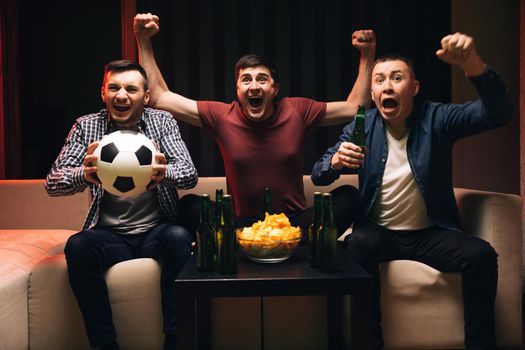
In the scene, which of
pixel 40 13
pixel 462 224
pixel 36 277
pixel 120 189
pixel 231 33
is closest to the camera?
Answer: pixel 120 189

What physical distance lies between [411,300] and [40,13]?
3945mm

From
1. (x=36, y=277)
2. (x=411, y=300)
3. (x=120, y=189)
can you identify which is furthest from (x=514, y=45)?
(x=36, y=277)

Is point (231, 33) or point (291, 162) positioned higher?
point (231, 33)

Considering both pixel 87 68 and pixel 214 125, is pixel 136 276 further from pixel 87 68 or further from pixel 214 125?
pixel 87 68

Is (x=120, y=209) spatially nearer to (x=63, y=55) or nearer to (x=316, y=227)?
(x=316, y=227)

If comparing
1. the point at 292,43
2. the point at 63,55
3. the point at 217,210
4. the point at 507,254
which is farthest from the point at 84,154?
the point at 63,55

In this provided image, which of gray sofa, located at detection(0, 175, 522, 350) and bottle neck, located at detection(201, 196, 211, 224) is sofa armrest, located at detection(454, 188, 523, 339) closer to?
gray sofa, located at detection(0, 175, 522, 350)

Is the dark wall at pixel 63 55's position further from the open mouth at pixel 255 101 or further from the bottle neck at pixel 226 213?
the bottle neck at pixel 226 213

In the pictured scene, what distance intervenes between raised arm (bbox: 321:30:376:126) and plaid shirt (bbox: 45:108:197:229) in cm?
74

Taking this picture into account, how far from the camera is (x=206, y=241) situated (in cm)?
154

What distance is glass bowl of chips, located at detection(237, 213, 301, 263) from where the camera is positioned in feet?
5.14

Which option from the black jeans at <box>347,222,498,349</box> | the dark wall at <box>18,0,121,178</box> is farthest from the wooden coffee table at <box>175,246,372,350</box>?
the dark wall at <box>18,0,121,178</box>

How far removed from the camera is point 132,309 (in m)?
1.92

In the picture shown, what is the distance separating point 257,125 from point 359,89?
544 millimetres
